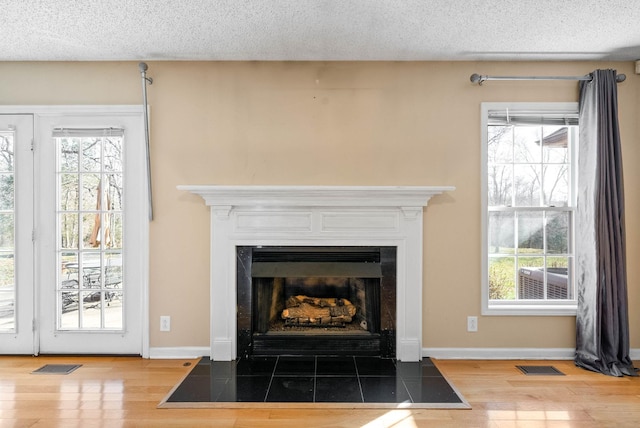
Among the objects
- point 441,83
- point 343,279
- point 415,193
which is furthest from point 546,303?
point 441,83

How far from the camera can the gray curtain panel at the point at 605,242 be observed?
2885 millimetres

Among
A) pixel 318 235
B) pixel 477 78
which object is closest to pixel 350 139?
pixel 318 235

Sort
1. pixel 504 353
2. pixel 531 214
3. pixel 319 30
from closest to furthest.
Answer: pixel 319 30 → pixel 504 353 → pixel 531 214

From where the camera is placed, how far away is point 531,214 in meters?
3.22

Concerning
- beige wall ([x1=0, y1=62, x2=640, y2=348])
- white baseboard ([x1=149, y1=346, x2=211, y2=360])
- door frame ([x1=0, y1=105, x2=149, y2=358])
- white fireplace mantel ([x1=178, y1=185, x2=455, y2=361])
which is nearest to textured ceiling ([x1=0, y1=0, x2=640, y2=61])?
beige wall ([x1=0, y1=62, x2=640, y2=348])

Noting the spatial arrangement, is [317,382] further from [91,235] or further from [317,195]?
[91,235]

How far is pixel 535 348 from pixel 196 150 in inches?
123

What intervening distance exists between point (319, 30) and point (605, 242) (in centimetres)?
255

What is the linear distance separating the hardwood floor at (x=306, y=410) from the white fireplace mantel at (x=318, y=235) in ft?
1.27

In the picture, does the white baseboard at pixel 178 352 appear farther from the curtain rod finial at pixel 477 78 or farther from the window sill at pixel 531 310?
the curtain rod finial at pixel 477 78

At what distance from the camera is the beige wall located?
3.11 m

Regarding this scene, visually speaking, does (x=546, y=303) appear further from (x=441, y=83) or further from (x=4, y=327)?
(x=4, y=327)

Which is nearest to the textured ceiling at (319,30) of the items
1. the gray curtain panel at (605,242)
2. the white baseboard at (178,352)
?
the gray curtain panel at (605,242)

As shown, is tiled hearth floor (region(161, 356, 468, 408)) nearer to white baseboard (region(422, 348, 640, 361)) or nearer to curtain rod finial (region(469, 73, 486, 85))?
white baseboard (region(422, 348, 640, 361))
